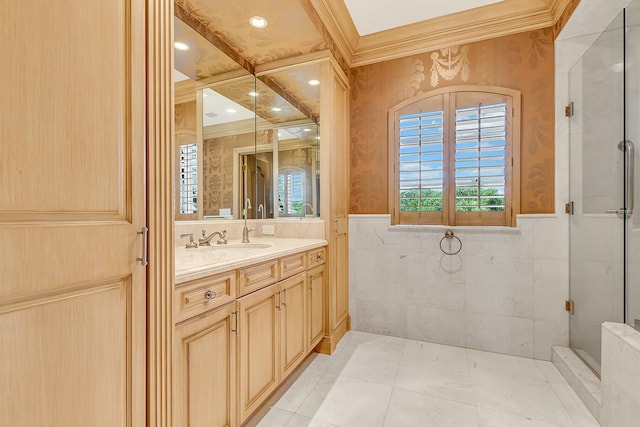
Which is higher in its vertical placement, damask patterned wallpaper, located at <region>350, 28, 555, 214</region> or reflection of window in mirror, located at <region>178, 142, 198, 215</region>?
damask patterned wallpaper, located at <region>350, 28, 555, 214</region>

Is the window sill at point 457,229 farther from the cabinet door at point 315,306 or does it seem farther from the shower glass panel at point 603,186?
the cabinet door at point 315,306

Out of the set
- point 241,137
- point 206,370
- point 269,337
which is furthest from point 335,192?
point 206,370

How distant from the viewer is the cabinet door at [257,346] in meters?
1.37

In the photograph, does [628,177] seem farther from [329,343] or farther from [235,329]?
[235,329]

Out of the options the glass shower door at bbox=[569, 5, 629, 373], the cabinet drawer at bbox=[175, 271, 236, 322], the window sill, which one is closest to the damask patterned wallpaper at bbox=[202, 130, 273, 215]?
the cabinet drawer at bbox=[175, 271, 236, 322]

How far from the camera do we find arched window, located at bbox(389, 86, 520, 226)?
7.59 ft

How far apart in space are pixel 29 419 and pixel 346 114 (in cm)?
270

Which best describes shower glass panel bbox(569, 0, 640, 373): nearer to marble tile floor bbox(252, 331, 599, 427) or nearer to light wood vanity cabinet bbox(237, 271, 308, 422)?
marble tile floor bbox(252, 331, 599, 427)

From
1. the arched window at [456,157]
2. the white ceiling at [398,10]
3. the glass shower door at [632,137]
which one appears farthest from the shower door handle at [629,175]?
the white ceiling at [398,10]

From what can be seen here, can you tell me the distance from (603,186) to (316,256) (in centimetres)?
199

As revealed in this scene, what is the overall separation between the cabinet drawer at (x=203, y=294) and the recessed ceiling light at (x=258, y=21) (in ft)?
5.55

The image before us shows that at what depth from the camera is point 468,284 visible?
7.95 feet

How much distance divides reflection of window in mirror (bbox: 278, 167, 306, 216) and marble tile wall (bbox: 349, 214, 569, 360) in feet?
1.85

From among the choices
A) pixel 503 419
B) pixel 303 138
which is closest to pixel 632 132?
pixel 503 419
